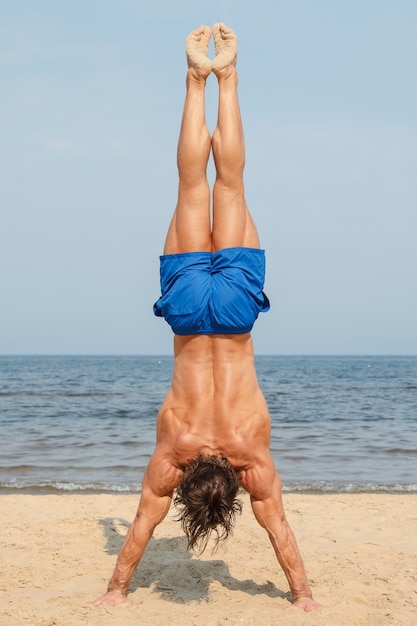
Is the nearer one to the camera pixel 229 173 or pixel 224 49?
pixel 229 173

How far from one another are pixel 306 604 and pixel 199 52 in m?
3.98

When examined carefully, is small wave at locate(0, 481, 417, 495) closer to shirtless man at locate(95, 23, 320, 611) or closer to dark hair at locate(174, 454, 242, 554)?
shirtless man at locate(95, 23, 320, 611)

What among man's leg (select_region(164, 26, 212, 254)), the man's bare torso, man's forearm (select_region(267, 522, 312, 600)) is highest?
man's leg (select_region(164, 26, 212, 254))

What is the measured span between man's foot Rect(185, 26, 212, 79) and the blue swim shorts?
1.30 m

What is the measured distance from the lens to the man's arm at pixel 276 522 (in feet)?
15.9

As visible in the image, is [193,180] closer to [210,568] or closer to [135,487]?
[210,568]

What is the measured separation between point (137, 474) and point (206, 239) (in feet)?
23.2

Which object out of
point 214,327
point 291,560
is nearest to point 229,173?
point 214,327

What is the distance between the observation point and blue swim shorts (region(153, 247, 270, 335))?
15.4 feet

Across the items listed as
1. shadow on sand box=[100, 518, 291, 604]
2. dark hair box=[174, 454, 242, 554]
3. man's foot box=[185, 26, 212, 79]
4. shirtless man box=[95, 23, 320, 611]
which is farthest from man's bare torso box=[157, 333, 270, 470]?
man's foot box=[185, 26, 212, 79]

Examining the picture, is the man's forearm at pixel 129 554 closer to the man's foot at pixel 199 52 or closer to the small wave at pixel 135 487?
the man's foot at pixel 199 52

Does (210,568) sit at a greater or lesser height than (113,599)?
lesser

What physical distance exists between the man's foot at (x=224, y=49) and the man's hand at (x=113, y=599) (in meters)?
3.79

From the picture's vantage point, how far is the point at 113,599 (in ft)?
16.6
